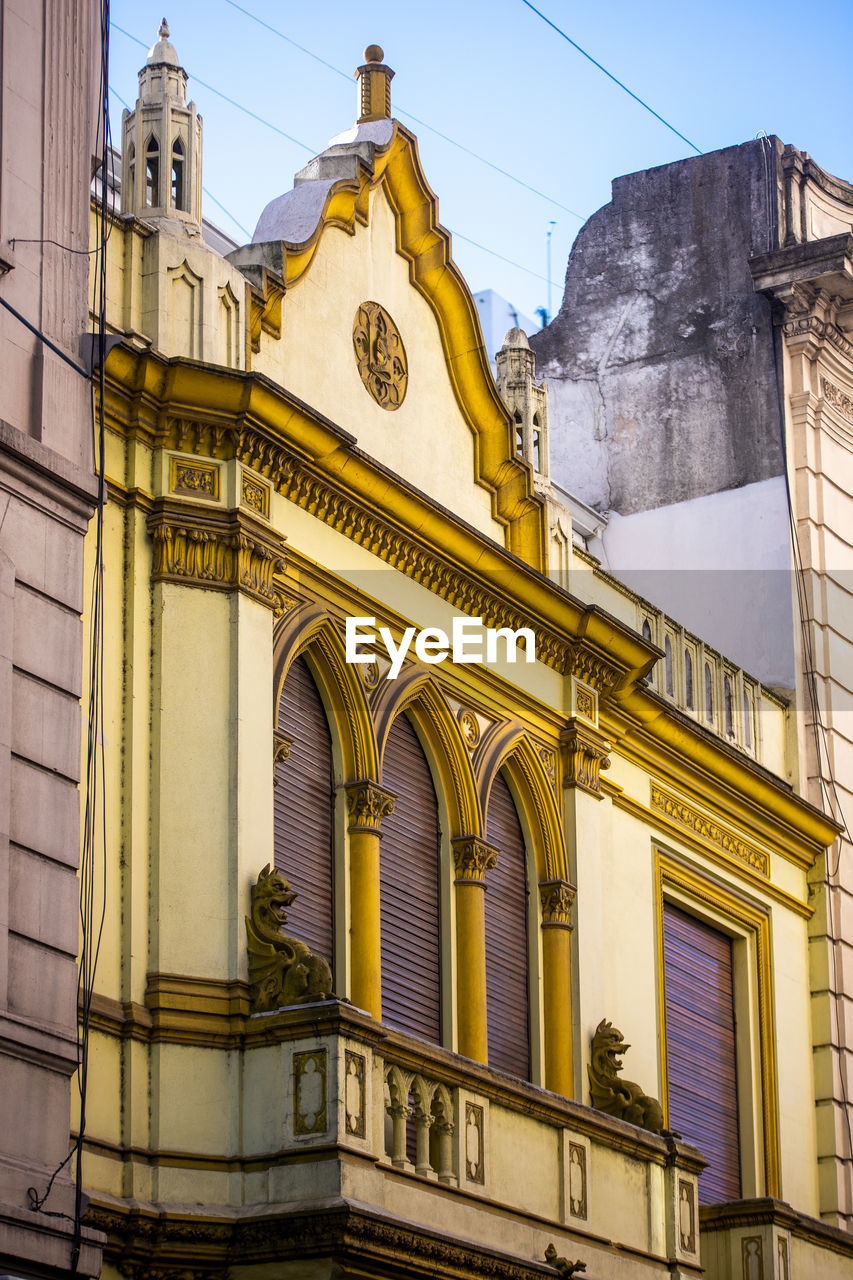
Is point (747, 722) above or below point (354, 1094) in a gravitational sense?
above

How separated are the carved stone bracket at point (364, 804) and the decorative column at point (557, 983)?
2.58m

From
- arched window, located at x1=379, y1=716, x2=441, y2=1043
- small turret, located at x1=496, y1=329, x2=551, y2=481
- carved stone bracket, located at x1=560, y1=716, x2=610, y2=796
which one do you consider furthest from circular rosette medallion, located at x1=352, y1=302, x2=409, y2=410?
carved stone bracket, located at x1=560, y1=716, x2=610, y2=796

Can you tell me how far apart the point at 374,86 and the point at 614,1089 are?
27.9ft

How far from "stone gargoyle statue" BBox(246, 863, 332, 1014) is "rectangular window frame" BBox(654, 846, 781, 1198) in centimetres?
705

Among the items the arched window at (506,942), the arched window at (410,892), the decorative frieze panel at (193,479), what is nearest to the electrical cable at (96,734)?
the decorative frieze panel at (193,479)

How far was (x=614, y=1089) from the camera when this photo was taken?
19.9m

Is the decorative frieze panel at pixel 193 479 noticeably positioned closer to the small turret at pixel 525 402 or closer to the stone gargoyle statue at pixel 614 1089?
the small turret at pixel 525 402

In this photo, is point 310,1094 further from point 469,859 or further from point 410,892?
point 469,859

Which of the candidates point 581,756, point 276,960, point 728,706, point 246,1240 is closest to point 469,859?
point 581,756

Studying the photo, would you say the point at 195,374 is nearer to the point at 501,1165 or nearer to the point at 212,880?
the point at 212,880

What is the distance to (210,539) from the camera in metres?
17.0

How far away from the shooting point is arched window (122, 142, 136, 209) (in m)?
17.8

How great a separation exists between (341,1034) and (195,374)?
4.64m

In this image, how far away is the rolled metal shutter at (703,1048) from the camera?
2256cm
